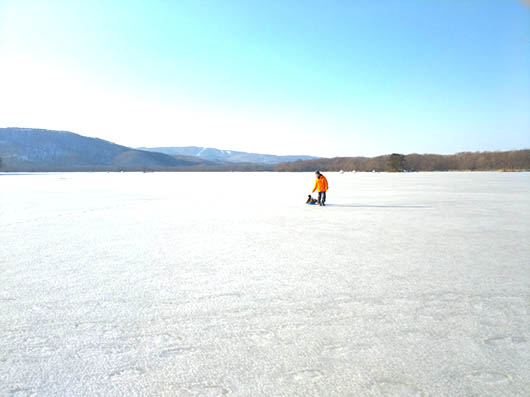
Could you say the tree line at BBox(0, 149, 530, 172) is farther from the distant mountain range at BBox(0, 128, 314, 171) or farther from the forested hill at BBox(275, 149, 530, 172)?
the distant mountain range at BBox(0, 128, 314, 171)

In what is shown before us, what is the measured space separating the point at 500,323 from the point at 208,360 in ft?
7.39

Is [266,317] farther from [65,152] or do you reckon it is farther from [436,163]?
[65,152]

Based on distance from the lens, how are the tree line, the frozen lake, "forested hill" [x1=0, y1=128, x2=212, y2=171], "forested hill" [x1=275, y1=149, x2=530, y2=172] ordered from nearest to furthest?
the frozen lake → the tree line → "forested hill" [x1=275, y1=149, x2=530, y2=172] → "forested hill" [x1=0, y1=128, x2=212, y2=171]

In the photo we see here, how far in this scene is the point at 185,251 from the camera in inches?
190

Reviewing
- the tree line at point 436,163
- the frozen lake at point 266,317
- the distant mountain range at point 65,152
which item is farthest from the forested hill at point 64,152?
the frozen lake at point 266,317

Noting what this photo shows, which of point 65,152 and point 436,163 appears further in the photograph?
point 65,152

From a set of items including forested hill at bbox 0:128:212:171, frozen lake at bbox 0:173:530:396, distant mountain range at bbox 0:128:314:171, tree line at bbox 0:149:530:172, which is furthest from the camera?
forested hill at bbox 0:128:212:171

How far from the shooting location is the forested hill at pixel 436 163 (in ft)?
256

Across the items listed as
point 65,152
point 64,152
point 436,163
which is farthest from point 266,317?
→ point 64,152

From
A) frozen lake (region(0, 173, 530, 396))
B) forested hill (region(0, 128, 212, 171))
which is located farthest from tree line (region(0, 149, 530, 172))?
forested hill (region(0, 128, 212, 171))

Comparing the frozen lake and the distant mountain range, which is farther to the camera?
the distant mountain range

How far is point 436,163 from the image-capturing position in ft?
302

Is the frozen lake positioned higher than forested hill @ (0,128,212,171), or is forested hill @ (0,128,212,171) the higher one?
forested hill @ (0,128,212,171)

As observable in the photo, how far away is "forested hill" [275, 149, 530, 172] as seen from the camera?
78.1 metres
